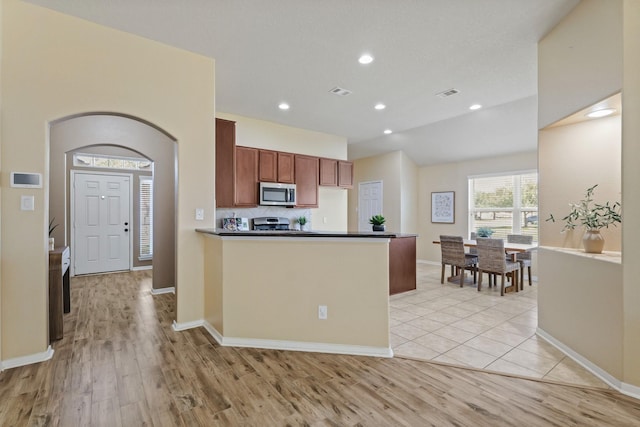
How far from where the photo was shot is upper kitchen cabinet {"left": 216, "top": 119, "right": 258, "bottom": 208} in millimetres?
4676

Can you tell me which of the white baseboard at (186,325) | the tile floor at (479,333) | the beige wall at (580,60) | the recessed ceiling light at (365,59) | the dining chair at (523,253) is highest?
the recessed ceiling light at (365,59)

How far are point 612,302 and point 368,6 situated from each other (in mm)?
2992

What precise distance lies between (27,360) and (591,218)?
200 inches

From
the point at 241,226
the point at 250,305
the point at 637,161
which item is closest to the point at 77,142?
the point at 241,226

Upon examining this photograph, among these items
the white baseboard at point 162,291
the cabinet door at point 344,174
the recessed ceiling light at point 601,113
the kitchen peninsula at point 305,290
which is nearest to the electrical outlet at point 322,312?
the kitchen peninsula at point 305,290

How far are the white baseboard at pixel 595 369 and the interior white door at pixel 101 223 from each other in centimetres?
742

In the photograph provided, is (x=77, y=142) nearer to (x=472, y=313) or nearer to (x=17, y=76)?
(x=17, y=76)

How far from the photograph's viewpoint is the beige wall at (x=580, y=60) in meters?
2.26

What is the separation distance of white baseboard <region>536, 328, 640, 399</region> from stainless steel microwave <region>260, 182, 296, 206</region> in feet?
13.5

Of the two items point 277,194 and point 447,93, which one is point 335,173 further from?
point 447,93

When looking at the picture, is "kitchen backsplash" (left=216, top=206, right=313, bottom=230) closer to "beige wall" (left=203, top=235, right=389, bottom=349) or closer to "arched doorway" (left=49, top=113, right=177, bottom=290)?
"arched doorway" (left=49, top=113, right=177, bottom=290)

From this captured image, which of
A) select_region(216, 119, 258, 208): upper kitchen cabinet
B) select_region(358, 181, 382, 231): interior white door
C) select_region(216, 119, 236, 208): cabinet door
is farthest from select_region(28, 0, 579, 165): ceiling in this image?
select_region(358, 181, 382, 231): interior white door

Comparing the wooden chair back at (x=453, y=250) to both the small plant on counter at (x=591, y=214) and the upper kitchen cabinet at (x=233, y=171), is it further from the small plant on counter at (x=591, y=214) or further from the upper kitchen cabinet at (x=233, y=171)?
the upper kitchen cabinet at (x=233, y=171)

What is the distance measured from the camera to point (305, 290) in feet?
9.25
